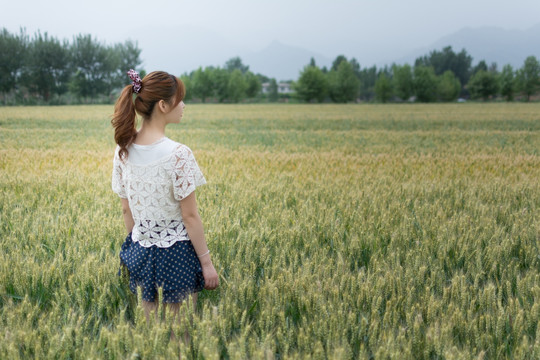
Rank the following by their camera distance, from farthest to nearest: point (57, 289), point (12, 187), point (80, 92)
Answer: point (80, 92)
point (12, 187)
point (57, 289)

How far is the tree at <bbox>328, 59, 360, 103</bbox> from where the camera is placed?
255 ft

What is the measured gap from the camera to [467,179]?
6.26 metres

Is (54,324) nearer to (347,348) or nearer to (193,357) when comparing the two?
(193,357)

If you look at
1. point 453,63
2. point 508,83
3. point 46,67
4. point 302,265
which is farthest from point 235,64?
point 302,265

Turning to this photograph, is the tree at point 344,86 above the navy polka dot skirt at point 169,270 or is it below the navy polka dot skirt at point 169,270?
above

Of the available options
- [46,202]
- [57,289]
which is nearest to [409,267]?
[57,289]

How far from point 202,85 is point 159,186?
3081 inches

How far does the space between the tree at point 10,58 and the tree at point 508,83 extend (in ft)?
226

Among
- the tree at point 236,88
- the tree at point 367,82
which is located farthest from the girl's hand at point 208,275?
the tree at point 367,82

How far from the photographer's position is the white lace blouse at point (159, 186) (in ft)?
7.45

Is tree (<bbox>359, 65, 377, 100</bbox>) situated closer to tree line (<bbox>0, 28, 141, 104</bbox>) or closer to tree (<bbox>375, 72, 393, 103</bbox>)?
tree (<bbox>375, 72, 393, 103</bbox>)

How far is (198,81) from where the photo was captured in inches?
3098

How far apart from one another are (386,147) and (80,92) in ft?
174

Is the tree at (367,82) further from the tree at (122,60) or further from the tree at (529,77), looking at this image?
the tree at (122,60)
